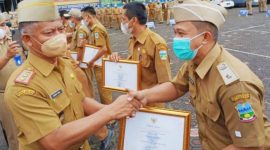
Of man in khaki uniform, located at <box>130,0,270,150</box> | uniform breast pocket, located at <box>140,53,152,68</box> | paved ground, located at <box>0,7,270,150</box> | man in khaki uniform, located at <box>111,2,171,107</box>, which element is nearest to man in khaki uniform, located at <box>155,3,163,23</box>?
paved ground, located at <box>0,7,270,150</box>

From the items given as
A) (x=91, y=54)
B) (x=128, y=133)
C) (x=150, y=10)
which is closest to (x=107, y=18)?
(x=150, y=10)

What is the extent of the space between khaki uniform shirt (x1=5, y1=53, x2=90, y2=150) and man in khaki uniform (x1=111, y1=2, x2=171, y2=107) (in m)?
1.55

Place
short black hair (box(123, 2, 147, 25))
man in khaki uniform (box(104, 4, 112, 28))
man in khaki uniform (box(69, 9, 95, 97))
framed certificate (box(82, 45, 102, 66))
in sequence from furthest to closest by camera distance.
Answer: man in khaki uniform (box(104, 4, 112, 28)), man in khaki uniform (box(69, 9, 95, 97)), framed certificate (box(82, 45, 102, 66)), short black hair (box(123, 2, 147, 25))

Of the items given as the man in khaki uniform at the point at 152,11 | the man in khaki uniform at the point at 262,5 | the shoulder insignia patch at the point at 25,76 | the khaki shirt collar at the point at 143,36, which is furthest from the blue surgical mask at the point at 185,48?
the man in khaki uniform at the point at 152,11

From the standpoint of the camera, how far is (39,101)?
2111 millimetres

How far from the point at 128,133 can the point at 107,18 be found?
807 inches

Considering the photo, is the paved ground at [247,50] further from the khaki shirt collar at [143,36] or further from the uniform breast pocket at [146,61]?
the khaki shirt collar at [143,36]

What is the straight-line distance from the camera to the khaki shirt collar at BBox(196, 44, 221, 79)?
211 cm

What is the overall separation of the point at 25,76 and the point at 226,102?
1308mm

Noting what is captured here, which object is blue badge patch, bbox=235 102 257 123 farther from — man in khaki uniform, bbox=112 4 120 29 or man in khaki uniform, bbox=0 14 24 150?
man in khaki uniform, bbox=112 4 120 29

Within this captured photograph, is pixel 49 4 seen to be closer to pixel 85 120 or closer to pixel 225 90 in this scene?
pixel 85 120

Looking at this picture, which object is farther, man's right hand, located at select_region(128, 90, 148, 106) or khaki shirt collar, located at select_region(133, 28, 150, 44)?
khaki shirt collar, located at select_region(133, 28, 150, 44)

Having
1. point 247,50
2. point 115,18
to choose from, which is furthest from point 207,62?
point 115,18

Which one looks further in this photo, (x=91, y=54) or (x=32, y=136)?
(x=91, y=54)
